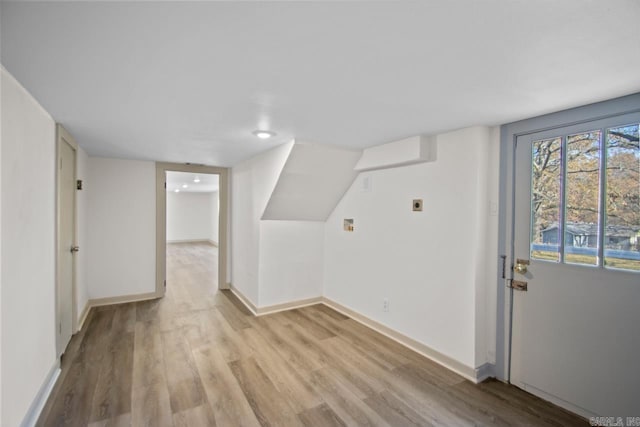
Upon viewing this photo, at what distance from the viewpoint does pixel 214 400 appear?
204 centimetres

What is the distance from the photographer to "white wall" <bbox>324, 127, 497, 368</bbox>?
7.75ft

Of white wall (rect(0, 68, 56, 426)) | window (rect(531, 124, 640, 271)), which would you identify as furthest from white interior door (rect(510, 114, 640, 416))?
white wall (rect(0, 68, 56, 426))

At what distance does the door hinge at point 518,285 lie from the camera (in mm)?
2199

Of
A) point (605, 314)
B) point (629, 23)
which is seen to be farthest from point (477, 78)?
point (605, 314)

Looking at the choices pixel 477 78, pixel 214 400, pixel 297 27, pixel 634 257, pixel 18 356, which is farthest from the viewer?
pixel 214 400

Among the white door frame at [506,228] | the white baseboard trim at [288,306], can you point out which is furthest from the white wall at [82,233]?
the white door frame at [506,228]

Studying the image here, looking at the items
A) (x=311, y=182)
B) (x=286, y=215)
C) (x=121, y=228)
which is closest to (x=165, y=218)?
(x=121, y=228)

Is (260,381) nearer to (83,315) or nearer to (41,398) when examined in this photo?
(41,398)

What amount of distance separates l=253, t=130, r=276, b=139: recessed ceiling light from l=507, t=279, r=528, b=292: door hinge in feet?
7.87

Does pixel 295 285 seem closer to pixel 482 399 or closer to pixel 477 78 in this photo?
pixel 482 399

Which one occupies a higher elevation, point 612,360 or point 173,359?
point 612,360

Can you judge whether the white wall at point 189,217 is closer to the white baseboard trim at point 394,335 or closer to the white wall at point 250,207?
the white wall at point 250,207

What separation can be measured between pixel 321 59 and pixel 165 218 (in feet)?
12.8

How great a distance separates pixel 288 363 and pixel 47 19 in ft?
8.72
